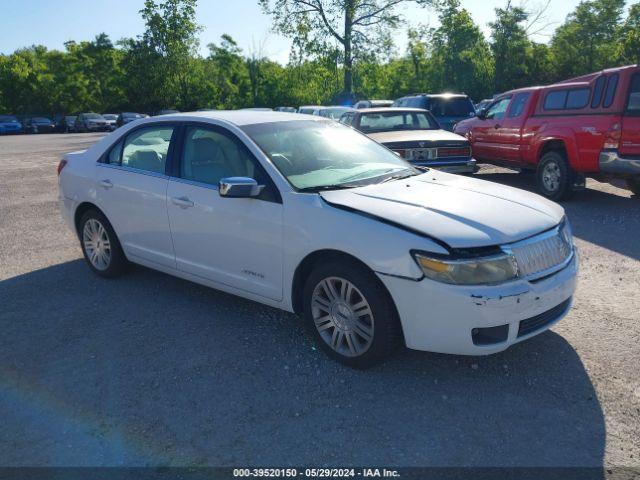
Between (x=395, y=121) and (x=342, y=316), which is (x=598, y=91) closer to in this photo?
(x=395, y=121)

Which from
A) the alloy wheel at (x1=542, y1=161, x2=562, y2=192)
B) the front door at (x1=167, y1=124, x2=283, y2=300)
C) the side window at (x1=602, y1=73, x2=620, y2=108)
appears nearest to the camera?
the front door at (x1=167, y1=124, x2=283, y2=300)

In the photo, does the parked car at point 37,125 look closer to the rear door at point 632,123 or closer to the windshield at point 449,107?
the windshield at point 449,107

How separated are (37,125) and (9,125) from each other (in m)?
2.26

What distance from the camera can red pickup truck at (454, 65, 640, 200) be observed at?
26.1 feet

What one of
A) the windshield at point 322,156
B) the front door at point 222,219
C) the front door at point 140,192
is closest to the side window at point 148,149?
the front door at point 140,192

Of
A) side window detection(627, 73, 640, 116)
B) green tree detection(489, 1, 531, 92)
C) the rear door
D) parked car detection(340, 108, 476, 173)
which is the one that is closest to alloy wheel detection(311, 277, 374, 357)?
parked car detection(340, 108, 476, 173)

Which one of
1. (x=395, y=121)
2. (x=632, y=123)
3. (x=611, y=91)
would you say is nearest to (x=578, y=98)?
(x=611, y=91)

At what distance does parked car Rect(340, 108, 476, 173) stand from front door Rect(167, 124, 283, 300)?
17.5 ft

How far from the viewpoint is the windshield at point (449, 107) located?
15156 millimetres

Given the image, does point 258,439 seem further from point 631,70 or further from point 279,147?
point 631,70

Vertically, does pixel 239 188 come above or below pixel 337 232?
above

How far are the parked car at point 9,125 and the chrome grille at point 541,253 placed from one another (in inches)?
2061

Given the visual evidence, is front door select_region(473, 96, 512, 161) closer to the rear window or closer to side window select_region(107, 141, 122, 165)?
the rear window

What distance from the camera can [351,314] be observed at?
11.5ft
